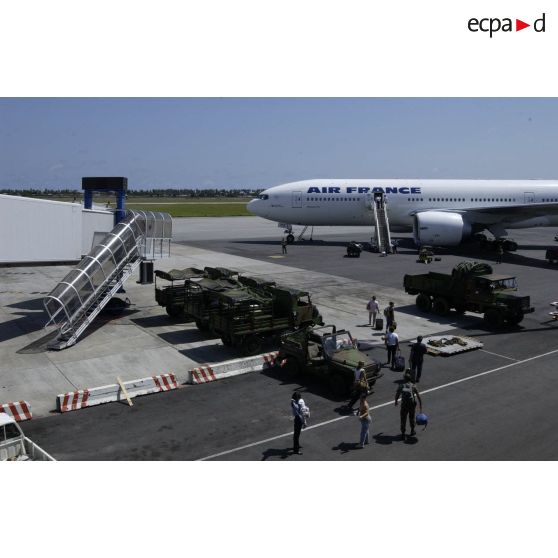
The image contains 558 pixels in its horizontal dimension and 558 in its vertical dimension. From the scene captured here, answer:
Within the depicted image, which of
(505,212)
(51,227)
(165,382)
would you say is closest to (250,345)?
(165,382)

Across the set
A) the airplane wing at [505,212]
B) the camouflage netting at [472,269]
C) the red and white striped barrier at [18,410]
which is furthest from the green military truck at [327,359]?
the airplane wing at [505,212]

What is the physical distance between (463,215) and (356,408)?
121 ft

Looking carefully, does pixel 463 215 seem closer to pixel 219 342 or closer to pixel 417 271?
pixel 417 271

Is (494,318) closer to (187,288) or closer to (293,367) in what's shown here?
(293,367)

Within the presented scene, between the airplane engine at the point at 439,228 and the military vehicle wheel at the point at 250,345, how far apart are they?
98.3 ft

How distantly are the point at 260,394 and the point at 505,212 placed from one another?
3651cm

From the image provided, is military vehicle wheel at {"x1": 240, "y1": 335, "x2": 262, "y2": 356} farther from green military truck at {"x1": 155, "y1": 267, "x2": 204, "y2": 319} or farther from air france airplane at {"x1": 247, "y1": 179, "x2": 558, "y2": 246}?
air france airplane at {"x1": 247, "y1": 179, "x2": 558, "y2": 246}

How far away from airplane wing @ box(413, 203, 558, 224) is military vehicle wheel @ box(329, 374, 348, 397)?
3355 centimetres

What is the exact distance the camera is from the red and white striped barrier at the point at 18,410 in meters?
13.9

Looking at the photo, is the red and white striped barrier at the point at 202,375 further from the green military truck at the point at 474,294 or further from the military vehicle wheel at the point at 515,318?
the military vehicle wheel at the point at 515,318

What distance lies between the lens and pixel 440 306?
2545 centimetres

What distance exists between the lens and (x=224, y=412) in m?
14.7

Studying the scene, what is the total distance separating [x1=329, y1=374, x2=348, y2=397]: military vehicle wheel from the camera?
15.6 meters

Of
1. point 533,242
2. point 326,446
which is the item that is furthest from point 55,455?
point 533,242
